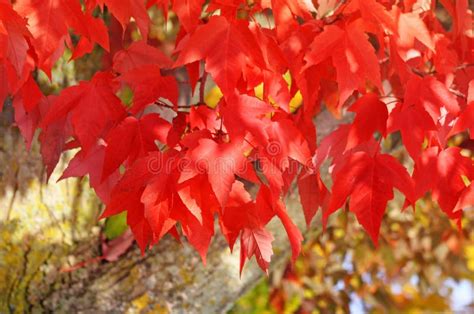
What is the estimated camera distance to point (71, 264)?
190cm

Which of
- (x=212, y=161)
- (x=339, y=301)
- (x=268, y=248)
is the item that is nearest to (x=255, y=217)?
(x=268, y=248)

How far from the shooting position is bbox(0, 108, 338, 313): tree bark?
1.85 meters

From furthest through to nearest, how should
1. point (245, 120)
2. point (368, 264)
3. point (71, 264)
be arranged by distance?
point (368, 264) → point (71, 264) → point (245, 120)

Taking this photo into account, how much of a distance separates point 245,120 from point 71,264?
0.96 meters

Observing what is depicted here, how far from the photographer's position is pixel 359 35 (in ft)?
3.83

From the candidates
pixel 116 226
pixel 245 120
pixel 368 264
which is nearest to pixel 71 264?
pixel 116 226

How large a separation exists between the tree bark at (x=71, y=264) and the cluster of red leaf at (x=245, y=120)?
583mm

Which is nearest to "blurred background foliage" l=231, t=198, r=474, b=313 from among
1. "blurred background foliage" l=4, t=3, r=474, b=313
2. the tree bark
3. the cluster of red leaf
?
"blurred background foliage" l=4, t=3, r=474, b=313

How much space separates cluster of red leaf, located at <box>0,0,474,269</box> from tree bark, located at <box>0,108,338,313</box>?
583mm

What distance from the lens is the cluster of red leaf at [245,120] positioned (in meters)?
1.11

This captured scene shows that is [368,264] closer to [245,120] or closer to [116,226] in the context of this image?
[116,226]

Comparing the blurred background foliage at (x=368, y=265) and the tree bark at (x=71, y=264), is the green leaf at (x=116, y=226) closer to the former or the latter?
the tree bark at (x=71, y=264)

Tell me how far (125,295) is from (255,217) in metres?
0.76

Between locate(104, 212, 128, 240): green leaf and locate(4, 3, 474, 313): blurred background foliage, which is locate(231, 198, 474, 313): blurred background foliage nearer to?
locate(4, 3, 474, 313): blurred background foliage
